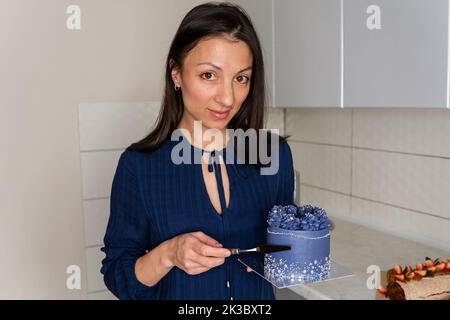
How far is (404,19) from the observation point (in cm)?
115

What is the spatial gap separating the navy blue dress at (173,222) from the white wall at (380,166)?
672 mm

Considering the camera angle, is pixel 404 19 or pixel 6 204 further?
pixel 6 204

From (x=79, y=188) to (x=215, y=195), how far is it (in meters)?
0.80

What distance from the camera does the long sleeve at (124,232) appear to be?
102 centimetres

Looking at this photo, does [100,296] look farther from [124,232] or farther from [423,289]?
[423,289]

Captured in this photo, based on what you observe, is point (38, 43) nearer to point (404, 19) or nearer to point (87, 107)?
point (87, 107)

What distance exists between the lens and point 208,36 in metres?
0.99

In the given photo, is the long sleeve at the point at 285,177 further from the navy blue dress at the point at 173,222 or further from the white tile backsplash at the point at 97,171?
the white tile backsplash at the point at 97,171

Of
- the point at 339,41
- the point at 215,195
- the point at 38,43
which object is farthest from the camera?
the point at 38,43

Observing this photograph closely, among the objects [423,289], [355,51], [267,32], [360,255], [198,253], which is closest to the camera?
[198,253]

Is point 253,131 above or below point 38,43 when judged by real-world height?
below

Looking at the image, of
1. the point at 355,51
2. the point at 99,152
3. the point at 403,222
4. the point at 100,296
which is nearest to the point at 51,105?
the point at 99,152

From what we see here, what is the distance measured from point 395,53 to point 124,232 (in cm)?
75
